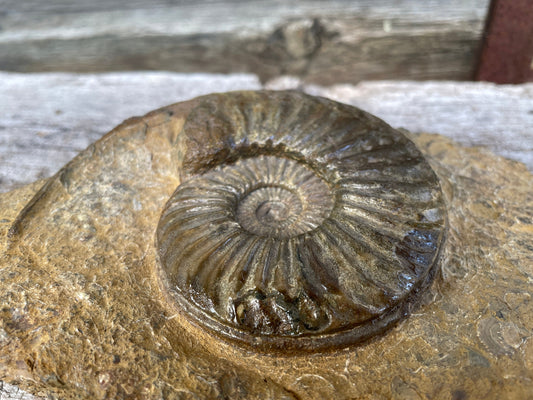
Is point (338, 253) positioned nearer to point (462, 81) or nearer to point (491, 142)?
point (491, 142)

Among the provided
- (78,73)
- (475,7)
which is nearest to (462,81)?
(475,7)

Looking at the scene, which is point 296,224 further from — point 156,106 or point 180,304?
point 156,106

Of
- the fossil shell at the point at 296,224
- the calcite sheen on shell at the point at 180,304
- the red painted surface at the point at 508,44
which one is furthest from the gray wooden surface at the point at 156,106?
the fossil shell at the point at 296,224


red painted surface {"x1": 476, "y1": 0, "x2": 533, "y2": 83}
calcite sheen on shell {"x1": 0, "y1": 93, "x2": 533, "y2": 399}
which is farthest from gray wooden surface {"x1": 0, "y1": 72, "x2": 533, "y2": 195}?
calcite sheen on shell {"x1": 0, "y1": 93, "x2": 533, "y2": 399}

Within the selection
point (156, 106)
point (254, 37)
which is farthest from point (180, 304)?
point (254, 37)

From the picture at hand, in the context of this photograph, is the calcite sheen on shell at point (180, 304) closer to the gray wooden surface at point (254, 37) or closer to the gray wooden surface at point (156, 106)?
the gray wooden surface at point (156, 106)

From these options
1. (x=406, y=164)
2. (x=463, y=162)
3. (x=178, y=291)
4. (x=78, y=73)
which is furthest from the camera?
(x=78, y=73)
